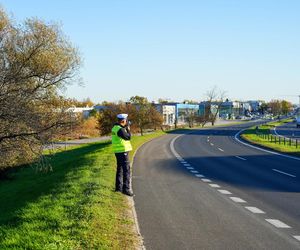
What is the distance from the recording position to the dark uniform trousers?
1162 cm

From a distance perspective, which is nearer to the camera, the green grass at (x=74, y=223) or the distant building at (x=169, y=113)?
the green grass at (x=74, y=223)

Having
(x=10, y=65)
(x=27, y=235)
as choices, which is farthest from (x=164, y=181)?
(x=10, y=65)

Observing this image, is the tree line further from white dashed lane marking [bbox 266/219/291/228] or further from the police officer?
white dashed lane marking [bbox 266/219/291/228]

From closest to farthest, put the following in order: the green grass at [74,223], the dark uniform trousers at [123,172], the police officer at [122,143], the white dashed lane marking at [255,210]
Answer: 1. the green grass at [74,223]
2. the white dashed lane marking at [255,210]
3. the police officer at [122,143]
4. the dark uniform trousers at [123,172]

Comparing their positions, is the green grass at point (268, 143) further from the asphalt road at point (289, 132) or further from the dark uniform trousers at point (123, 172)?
the dark uniform trousers at point (123, 172)

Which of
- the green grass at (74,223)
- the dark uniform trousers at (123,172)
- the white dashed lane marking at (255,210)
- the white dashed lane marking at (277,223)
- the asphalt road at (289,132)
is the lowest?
the asphalt road at (289,132)

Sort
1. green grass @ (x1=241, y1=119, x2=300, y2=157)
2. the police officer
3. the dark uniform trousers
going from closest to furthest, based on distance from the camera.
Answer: the police officer → the dark uniform trousers → green grass @ (x1=241, y1=119, x2=300, y2=157)

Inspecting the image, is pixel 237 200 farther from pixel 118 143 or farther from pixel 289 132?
pixel 289 132

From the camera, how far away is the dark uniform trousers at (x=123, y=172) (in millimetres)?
11617

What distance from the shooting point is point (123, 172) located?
11.8m

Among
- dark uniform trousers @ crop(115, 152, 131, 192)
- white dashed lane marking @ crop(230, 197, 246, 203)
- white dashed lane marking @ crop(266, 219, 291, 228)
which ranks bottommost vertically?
white dashed lane marking @ crop(230, 197, 246, 203)

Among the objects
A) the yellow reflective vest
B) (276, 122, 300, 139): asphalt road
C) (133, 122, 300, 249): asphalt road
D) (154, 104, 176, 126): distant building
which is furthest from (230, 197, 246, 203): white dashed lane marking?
(154, 104, 176, 126): distant building

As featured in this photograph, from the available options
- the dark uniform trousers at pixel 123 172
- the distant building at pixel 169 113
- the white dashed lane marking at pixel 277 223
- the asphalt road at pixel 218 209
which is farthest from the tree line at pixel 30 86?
the distant building at pixel 169 113

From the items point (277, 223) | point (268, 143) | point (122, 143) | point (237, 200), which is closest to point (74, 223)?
point (277, 223)
